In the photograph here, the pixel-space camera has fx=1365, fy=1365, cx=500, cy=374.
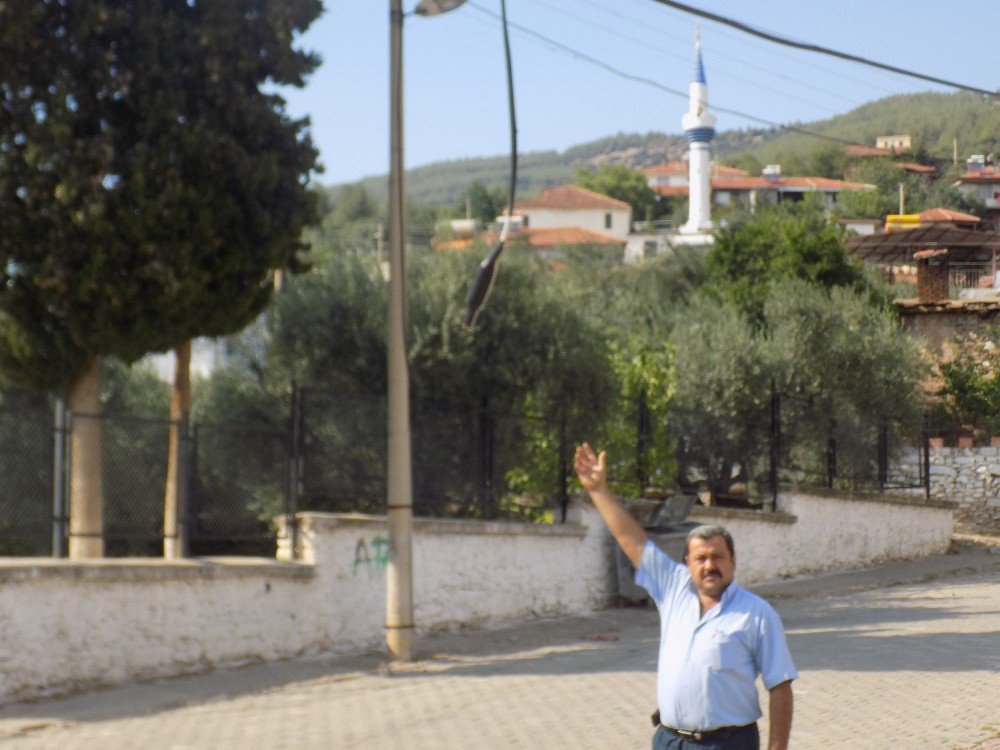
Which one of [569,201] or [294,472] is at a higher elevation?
[569,201]

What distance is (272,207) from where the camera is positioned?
487 inches

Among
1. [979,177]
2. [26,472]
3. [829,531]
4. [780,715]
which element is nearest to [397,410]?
[26,472]

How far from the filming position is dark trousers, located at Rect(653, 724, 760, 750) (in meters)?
5.03

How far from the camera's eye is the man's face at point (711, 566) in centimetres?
513

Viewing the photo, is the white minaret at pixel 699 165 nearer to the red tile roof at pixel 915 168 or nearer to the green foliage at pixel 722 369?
the red tile roof at pixel 915 168

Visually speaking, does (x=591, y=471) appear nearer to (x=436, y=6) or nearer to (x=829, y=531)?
(x=436, y=6)

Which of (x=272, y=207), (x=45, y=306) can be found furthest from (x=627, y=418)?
(x=45, y=306)

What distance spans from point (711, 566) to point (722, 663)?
0.36m

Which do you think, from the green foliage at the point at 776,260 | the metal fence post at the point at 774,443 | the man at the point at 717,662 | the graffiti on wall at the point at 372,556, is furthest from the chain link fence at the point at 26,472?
the green foliage at the point at 776,260

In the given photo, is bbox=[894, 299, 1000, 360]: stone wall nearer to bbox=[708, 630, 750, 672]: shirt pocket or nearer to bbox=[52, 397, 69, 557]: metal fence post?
bbox=[52, 397, 69, 557]: metal fence post

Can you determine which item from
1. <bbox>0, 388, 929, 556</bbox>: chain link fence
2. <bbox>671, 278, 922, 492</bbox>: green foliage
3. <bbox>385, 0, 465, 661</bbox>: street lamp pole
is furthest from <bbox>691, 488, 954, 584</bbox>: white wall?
<bbox>385, 0, 465, 661</bbox>: street lamp pole

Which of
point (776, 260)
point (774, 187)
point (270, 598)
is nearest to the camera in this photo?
point (270, 598)

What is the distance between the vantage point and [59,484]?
34.2 ft

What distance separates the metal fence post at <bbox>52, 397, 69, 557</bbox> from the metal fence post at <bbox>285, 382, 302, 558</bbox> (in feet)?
7.08
